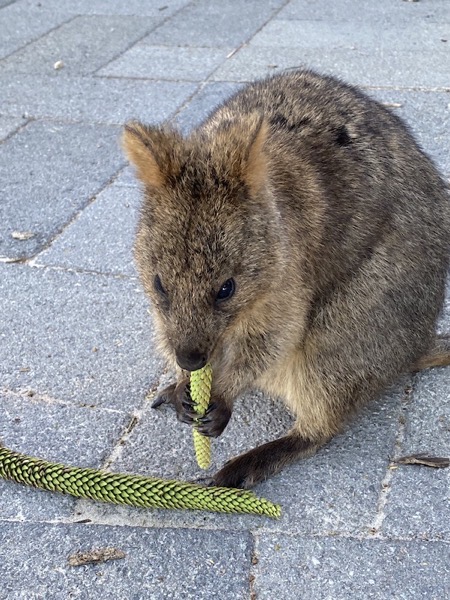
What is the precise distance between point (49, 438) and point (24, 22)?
5650 mm

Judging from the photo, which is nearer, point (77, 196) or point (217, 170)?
point (217, 170)

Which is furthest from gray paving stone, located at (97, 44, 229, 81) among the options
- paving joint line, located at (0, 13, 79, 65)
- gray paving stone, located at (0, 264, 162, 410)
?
gray paving stone, located at (0, 264, 162, 410)

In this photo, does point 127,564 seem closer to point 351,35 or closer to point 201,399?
point 201,399

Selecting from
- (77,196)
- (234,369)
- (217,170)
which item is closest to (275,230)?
(217,170)

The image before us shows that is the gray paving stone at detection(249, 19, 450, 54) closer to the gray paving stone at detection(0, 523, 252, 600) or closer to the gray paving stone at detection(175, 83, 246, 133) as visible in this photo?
the gray paving stone at detection(175, 83, 246, 133)

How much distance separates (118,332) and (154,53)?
3.82 metres

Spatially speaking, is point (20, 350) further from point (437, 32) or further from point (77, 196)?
point (437, 32)

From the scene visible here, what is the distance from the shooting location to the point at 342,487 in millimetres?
2863

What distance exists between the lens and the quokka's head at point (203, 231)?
2.47m

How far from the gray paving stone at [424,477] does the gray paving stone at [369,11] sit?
4.89m

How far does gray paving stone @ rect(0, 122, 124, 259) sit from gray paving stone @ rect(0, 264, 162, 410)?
403 millimetres

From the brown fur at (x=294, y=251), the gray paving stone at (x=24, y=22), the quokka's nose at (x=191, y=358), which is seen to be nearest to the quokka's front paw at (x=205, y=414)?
the brown fur at (x=294, y=251)

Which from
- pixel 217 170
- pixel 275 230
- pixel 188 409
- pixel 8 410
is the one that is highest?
pixel 217 170

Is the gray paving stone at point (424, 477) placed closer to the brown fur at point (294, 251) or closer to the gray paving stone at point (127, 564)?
the brown fur at point (294, 251)
